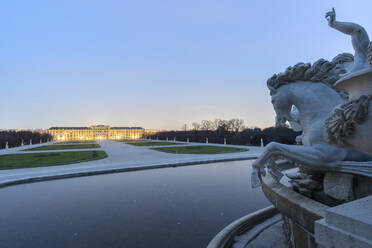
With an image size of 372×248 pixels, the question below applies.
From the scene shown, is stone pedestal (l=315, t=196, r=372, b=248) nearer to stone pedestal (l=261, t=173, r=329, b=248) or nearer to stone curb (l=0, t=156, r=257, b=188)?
stone pedestal (l=261, t=173, r=329, b=248)

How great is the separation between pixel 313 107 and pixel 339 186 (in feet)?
2.70

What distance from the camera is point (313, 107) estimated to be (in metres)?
2.13

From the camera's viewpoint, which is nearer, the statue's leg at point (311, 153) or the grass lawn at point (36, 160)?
the statue's leg at point (311, 153)

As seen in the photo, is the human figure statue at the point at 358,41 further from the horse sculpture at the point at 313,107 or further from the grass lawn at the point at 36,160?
the grass lawn at the point at 36,160

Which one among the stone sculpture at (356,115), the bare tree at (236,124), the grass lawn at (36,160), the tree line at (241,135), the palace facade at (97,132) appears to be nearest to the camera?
the stone sculpture at (356,115)

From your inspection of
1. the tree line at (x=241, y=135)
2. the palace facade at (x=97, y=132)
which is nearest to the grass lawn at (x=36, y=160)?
the tree line at (x=241, y=135)

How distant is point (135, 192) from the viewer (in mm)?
5469

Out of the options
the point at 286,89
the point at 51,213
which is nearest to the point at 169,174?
the point at 51,213

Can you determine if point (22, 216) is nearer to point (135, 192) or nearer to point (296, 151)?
point (135, 192)

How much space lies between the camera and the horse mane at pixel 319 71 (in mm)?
2145

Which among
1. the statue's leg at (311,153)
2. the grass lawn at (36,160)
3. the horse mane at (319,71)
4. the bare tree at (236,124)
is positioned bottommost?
the grass lawn at (36,160)

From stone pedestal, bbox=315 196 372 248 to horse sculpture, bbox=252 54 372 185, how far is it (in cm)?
66

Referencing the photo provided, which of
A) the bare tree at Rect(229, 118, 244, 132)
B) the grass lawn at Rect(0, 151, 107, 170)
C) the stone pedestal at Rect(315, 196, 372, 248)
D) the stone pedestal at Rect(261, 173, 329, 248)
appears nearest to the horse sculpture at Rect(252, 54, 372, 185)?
the stone pedestal at Rect(261, 173, 329, 248)

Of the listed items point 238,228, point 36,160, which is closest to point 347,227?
point 238,228
